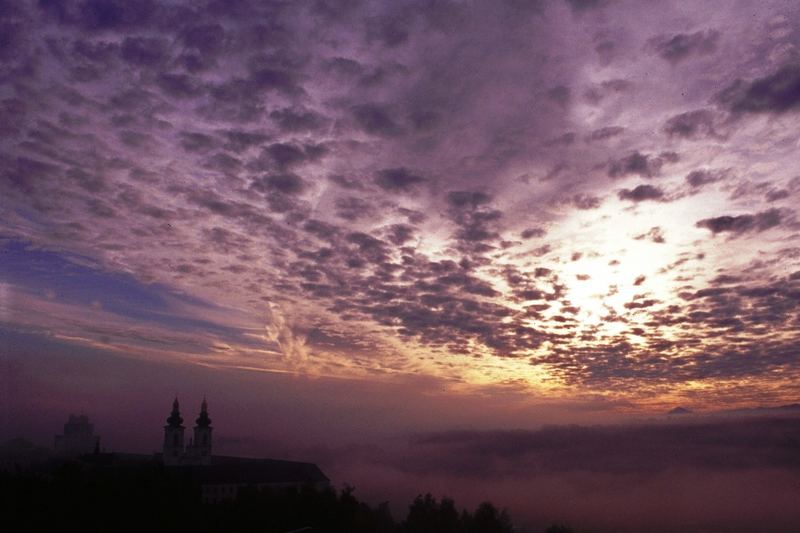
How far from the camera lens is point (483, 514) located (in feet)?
289

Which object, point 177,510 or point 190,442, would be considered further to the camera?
point 190,442

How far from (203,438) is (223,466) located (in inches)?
477

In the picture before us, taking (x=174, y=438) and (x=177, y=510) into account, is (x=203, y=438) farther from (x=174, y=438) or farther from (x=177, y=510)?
(x=177, y=510)

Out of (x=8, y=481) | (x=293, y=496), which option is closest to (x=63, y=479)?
(x=8, y=481)

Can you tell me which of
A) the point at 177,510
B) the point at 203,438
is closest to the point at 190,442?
the point at 203,438

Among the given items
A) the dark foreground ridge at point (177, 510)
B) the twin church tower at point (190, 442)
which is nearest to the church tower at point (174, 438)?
the twin church tower at point (190, 442)

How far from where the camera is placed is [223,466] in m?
139

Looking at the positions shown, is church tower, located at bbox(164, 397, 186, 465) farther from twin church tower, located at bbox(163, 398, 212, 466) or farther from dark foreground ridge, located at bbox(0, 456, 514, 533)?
dark foreground ridge, located at bbox(0, 456, 514, 533)

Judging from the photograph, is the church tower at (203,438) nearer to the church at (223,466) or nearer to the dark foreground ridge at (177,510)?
the church at (223,466)

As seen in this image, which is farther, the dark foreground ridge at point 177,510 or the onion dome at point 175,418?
the onion dome at point 175,418

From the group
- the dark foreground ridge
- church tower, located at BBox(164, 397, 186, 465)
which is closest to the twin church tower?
church tower, located at BBox(164, 397, 186, 465)

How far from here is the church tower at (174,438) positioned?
144 m

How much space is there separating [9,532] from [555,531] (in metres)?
79.0

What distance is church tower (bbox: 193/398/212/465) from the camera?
5758 inches
